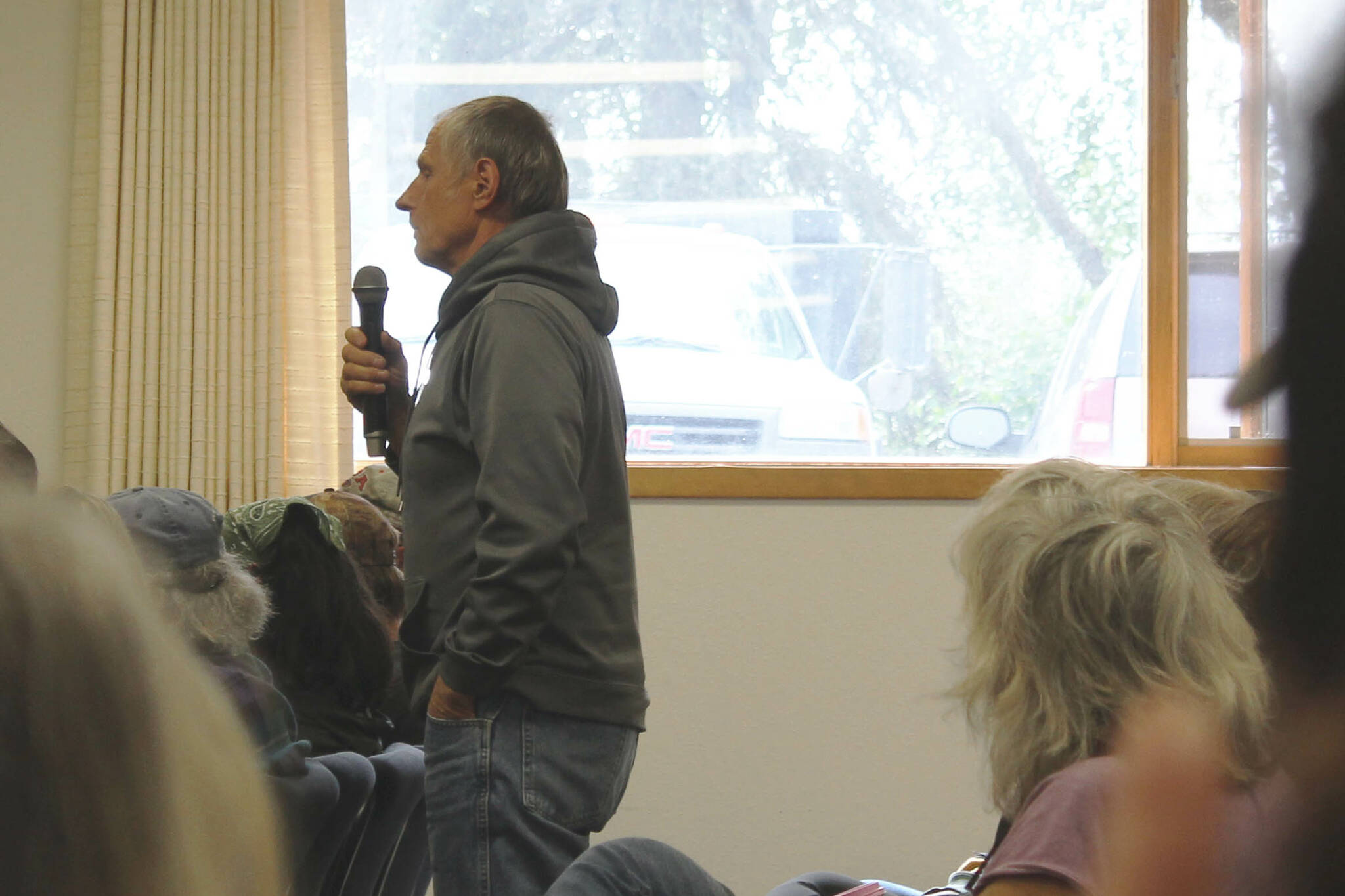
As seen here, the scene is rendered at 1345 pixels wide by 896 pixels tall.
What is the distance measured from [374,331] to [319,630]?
1.65 feet

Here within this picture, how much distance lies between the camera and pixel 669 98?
11.8ft

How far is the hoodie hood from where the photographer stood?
73.8 inches

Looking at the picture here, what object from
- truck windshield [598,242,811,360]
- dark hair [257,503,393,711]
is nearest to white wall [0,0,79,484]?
truck windshield [598,242,811,360]

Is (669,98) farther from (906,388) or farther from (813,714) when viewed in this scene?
(813,714)

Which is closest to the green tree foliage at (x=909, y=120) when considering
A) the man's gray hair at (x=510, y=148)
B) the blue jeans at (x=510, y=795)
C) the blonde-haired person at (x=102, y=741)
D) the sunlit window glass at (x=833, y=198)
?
the sunlit window glass at (x=833, y=198)

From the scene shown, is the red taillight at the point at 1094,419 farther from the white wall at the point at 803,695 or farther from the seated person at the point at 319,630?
the seated person at the point at 319,630

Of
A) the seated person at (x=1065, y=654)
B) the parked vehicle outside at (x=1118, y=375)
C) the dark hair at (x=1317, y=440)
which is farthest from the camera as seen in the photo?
the parked vehicle outside at (x=1118, y=375)

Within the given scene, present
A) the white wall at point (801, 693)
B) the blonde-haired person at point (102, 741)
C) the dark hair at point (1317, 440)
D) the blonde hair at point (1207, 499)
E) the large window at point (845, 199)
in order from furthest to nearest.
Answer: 1. the large window at point (845, 199)
2. the white wall at point (801, 693)
3. the blonde hair at point (1207, 499)
4. the blonde-haired person at point (102, 741)
5. the dark hair at point (1317, 440)

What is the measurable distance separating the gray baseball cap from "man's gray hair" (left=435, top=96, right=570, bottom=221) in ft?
2.21

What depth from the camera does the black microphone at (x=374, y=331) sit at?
82.0 inches

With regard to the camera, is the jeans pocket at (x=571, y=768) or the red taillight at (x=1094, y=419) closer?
the jeans pocket at (x=571, y=768)

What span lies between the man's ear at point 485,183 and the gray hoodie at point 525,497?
0.32 ft

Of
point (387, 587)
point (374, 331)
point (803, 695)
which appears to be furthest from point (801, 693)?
point (374, 331)

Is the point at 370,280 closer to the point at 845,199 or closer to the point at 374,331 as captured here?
the point at 374,331
